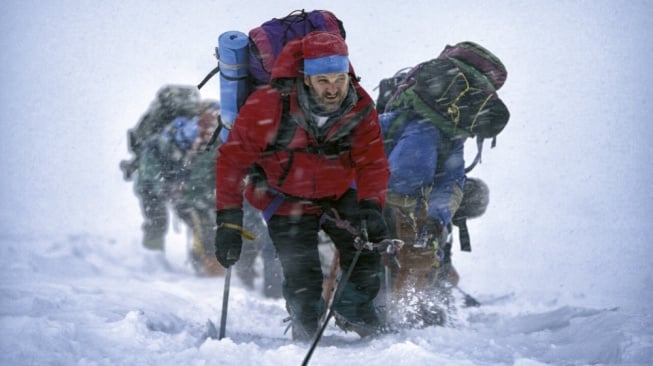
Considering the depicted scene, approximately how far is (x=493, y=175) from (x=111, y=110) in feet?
58.7

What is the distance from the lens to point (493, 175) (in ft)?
51.2

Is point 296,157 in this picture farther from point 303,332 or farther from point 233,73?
point 303,332

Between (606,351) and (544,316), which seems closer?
(606,351)

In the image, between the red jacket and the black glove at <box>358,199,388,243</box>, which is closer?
the red jacket

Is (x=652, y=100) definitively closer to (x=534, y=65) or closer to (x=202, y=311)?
(x=534, y=65)

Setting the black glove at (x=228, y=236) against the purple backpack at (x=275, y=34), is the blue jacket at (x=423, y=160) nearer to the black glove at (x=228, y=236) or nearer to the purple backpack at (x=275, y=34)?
the purple backpack at (x=275, y=34)

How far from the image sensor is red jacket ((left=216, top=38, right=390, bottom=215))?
125 inches

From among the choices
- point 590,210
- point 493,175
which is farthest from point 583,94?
point 590,210

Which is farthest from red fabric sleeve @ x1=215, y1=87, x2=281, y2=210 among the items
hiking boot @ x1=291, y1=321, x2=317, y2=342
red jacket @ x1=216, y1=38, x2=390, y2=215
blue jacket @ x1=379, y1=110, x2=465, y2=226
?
blue jacket @ x1=379, y1=110, x2=465, y2=226

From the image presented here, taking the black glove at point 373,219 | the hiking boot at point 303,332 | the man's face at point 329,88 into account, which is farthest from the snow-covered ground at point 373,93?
the man's face at point 329,88

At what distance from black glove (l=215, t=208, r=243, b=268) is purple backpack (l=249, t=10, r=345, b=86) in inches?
36.0

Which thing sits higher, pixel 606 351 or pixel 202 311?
pixel 606 351

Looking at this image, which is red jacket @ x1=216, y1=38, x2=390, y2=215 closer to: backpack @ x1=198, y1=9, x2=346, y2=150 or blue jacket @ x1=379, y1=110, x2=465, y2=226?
backpack @ x1=198, y1=9, x2=346, y2=150

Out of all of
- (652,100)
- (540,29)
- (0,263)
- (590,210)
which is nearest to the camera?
(0,263)
